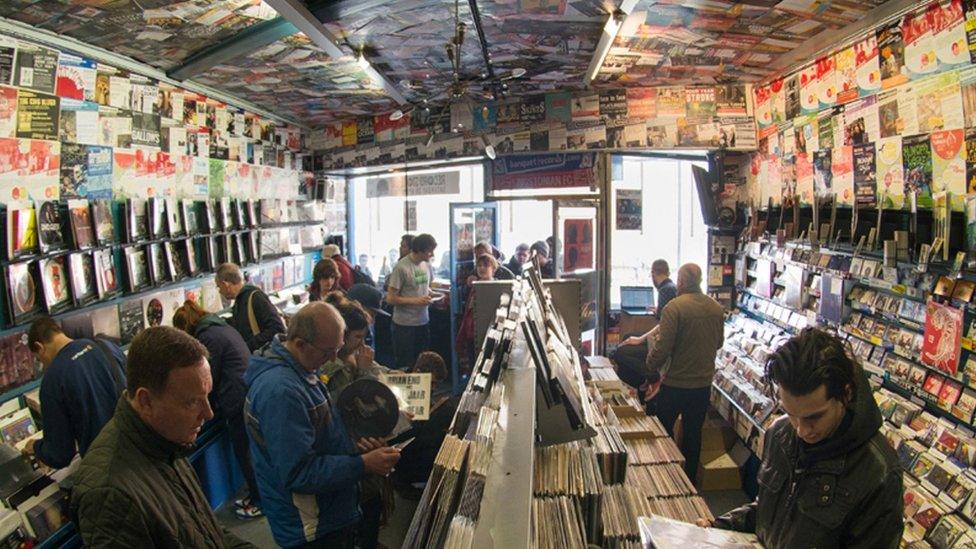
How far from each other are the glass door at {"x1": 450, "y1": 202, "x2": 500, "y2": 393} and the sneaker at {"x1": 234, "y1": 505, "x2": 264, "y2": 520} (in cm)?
263

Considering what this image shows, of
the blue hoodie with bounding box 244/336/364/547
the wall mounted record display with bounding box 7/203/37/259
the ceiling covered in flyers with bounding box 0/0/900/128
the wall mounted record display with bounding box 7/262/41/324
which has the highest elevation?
the ceiling covered in flyers with bounding box 0/0/900/128

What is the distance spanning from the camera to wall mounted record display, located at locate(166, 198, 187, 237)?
→ 193 inches

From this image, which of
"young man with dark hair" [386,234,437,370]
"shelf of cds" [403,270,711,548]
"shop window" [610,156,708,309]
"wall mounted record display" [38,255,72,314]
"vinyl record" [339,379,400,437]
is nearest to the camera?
"shelf of cds" [403,270,711,548]

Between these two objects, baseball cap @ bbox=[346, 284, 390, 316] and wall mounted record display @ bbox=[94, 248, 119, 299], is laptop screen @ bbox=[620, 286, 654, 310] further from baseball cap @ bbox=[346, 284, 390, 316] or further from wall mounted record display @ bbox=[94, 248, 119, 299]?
wall mounted record display @ bbox=[94, 248, 119, 299]

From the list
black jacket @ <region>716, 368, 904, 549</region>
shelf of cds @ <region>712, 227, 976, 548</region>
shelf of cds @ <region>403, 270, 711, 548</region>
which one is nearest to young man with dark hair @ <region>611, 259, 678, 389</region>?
shelf of cds @ <region>712, 227, 976, 548</region>

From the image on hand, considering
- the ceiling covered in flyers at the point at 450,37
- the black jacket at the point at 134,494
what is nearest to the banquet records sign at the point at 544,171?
the ceiling covered in flyers at the point at 450,37

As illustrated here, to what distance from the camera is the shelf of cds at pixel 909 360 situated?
2875 mm

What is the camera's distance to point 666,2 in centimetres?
346

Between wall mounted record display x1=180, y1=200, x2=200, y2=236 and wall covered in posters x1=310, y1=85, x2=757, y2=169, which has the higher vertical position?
wall covered in posters x1=310, y1=85, x2=757, y2=169

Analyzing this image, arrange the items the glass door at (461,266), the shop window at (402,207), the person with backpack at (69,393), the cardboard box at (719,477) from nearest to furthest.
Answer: the person with backpack at (69,393) < the cardboard box at (719,477) < the glass door at (461,266) < the shop window at (402,207)

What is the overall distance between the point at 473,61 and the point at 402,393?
330cm

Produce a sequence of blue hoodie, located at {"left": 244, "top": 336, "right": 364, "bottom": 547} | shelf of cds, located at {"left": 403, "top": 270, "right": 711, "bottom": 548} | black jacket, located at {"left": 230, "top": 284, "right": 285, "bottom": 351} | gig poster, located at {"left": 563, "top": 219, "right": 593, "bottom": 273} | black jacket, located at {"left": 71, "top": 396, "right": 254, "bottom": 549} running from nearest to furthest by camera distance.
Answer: shelf of cds, located at {"left": 403, "top": 270, "right": 711, "bottom": 548} < black jacket, located at {"left": 71, "top": 396, "right": 254, "bottom": 549} < blue hoodie, located at {"left": 244, "top": 336, "right": 364, "bottom": 547} < black jacket, located at {"left": 230, "top": 284, "right": 285, "bottom": 351} < gig poster, located at {"left": 563, "top": 219, "right": 593, "bottom": 273}

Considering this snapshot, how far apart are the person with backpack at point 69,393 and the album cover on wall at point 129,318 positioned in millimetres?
1461

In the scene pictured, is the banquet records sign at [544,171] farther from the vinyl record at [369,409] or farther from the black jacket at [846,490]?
the black jacket at [846,490]
